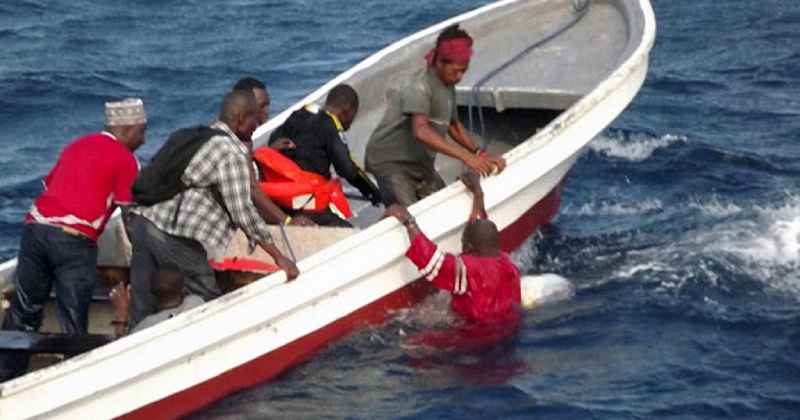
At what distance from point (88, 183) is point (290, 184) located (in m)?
1.79

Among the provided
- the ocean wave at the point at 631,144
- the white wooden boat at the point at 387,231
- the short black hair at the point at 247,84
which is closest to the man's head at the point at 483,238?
the white wooden boat at the point at 387,231

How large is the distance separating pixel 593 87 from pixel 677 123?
13.2ft

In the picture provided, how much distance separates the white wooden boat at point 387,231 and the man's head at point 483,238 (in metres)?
0.19

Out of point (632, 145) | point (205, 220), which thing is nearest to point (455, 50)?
point (205, 220)

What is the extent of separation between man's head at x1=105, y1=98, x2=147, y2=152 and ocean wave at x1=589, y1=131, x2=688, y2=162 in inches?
268

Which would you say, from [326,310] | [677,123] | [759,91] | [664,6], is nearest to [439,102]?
[326,310]

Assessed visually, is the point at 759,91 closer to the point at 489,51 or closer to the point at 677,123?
the point at 677,123

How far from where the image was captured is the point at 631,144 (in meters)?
17.0

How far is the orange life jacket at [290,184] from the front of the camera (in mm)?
12000

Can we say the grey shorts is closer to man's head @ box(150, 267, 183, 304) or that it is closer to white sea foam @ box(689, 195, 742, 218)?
man's head @ box(150, 267, 183, 304)

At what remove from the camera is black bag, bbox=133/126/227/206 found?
1045cm

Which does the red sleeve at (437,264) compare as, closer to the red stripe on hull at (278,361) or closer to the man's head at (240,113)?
the red stripe on hull at (278,361)

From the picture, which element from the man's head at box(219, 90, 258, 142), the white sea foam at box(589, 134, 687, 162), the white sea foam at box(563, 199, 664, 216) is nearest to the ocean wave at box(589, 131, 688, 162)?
the white sea foam at box(589, 134, 687, 162)

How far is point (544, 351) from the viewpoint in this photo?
37.8 ft
